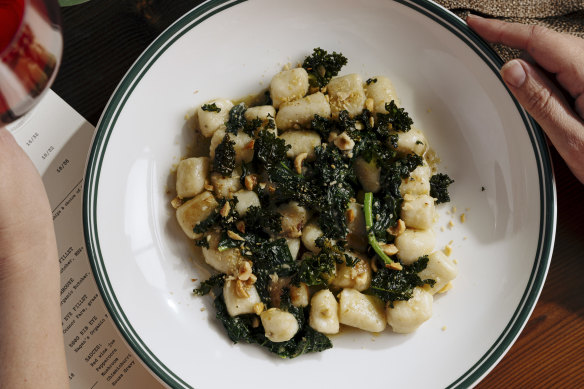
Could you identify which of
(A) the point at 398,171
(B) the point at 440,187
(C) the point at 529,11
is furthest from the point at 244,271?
(C) the point at 529,11

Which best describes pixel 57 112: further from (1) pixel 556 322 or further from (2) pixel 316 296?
(1) pixel 556 322

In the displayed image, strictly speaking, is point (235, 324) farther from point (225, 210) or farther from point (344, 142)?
point (344, 142)

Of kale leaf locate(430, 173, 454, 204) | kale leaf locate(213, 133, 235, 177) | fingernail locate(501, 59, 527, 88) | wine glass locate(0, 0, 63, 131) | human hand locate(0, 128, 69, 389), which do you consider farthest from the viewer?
kale leaf locate(430, 173, 454, 204)

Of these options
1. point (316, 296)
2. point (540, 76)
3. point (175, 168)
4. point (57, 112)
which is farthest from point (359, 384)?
point (57, 112)

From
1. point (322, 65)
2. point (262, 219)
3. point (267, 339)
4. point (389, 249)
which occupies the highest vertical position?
point (322, 65)

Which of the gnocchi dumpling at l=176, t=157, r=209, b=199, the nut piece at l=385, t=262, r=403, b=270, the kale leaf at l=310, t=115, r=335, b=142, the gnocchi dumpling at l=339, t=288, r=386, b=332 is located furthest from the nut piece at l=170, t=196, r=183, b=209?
the nut piece at l=385, t=262, r=403, b=270

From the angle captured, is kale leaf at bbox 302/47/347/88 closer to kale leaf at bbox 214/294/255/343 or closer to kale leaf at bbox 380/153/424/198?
kale leaf at bbox 380/153/424/198
